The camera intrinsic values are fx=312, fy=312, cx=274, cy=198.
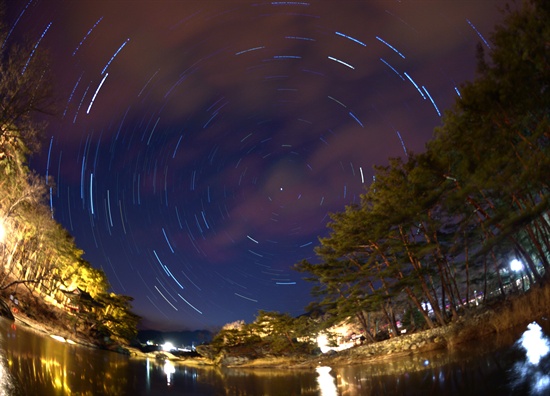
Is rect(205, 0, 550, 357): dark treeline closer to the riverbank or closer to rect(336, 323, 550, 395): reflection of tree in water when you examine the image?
the riverbank

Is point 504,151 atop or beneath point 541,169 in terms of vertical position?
atop

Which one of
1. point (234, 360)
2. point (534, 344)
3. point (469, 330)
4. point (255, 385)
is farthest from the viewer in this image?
point (234, 360)

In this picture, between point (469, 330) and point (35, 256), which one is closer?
point (469, 330)

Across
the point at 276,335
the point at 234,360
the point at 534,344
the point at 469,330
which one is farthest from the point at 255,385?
the point at 234,360

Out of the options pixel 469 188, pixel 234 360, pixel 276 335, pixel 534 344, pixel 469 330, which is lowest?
pixel 534 344

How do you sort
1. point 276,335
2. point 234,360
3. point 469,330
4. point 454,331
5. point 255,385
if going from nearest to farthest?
point 255,385 < point 469,330 < point 454,331 < point 276,335 < point 234,360

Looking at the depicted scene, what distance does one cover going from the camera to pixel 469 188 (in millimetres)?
14609

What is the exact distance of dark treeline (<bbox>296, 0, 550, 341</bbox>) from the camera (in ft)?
41.1

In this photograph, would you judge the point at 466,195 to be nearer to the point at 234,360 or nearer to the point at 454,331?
the point at 454,331

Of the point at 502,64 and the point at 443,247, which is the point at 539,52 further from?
the point at 443,247

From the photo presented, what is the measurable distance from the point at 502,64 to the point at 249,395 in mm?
17585

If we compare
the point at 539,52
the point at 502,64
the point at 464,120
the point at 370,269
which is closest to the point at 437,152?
the point at 464,120

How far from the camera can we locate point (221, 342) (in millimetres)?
42094

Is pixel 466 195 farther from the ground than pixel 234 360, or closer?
farther from the ground
